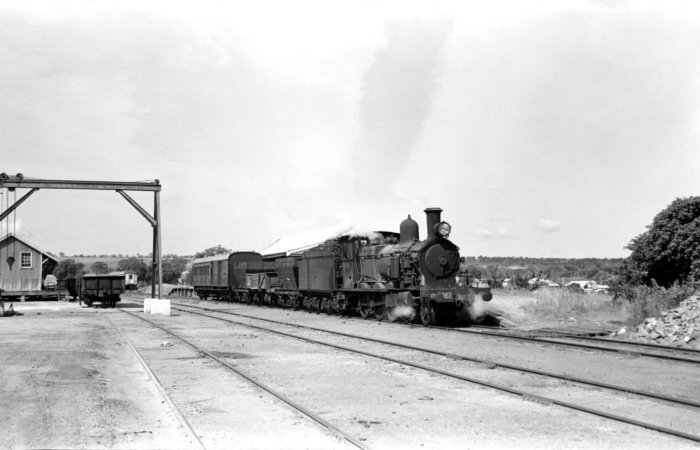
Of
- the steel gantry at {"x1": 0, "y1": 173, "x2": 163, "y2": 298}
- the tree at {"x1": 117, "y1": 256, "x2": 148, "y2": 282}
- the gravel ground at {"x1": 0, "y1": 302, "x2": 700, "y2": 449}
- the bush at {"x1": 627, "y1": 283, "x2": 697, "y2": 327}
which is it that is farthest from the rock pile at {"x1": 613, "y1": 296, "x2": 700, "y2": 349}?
the tree at {"x1": 117, "y1": 256, "x2": 148, "y2": 282}

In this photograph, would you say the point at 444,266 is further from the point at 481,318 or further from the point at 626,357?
the point at 626,357

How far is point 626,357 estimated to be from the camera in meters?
12.4

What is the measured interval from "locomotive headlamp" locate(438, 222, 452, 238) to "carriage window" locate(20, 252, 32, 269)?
3886cm

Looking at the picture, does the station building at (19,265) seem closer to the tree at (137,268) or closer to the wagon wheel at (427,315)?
the wagon wheel at (427,315)

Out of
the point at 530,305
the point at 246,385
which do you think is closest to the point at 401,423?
the point at 246,385

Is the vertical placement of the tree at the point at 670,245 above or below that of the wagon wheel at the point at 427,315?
above

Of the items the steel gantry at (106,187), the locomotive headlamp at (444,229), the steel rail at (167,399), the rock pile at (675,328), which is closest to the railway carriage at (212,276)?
the steel gantry at (106,187)

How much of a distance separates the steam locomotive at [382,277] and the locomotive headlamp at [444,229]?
0.09 feet

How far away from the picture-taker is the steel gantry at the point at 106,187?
27.6 metres

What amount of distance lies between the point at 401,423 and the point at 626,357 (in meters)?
7.19

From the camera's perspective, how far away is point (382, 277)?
21.5 metres

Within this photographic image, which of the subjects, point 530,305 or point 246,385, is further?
point 530,305

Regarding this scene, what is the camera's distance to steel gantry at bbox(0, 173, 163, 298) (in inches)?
1085

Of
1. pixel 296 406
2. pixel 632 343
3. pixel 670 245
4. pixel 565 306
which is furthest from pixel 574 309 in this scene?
pixel 296 406
